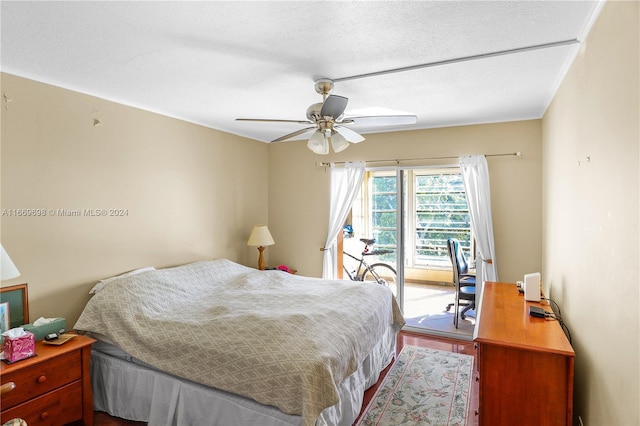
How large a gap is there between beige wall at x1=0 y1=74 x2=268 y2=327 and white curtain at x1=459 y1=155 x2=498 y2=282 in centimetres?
299

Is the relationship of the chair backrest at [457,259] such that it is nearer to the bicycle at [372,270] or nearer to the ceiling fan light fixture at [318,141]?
the bicycle at [372,270]

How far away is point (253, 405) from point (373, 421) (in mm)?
1024

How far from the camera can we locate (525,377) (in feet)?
6.31

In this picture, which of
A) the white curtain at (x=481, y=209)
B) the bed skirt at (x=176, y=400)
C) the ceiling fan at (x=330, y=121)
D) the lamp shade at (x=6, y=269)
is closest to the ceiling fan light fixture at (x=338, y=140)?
the ceiling fan at (x=330, y=121)

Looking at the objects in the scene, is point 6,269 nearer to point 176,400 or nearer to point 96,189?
point 176,400

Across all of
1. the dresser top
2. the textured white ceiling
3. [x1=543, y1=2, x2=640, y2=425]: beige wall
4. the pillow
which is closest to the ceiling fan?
the textured white ceiling

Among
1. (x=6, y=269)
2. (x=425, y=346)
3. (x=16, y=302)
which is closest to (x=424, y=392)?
(x=425, y=346)

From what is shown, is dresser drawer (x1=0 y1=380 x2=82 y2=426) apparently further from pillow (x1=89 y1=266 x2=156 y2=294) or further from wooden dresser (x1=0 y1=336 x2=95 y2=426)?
pillow (x1=89 y1=266 x2=156 y2=294)

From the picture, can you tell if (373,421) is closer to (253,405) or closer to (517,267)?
(253,405)

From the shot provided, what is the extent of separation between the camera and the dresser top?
1.91 m

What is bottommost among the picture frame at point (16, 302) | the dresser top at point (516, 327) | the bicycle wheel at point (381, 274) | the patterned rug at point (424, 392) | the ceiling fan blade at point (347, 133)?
the patterned rug at point (424, 392)

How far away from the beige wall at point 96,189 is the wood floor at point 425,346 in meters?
0.87

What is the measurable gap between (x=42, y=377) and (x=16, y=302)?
65 centimetres

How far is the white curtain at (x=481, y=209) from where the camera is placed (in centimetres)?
393
